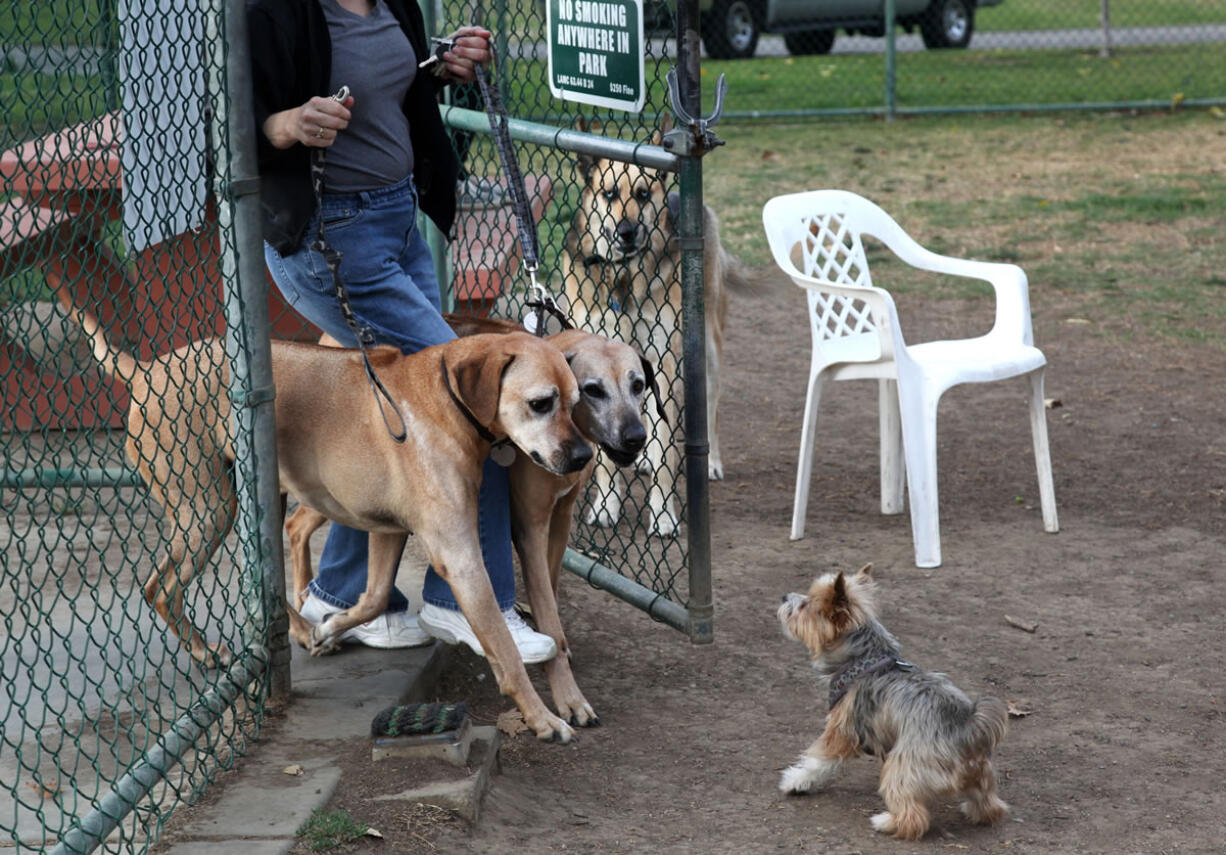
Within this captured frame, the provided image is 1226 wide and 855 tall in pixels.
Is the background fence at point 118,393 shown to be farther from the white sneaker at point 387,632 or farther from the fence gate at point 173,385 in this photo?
the white sneaker at point 387,632

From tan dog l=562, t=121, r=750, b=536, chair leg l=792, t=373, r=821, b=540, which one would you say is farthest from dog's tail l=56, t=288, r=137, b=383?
→ chair leg l=792, t=373, r=821, b=540

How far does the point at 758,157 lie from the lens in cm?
1330

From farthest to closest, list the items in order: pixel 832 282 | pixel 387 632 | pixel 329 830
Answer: pixel 832 282 < pixel 387 632 < pixel 329 830

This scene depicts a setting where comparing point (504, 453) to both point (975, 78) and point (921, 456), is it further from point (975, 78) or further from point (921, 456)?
point (975, 78)

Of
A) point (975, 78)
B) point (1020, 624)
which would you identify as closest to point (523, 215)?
point (1020, 624)

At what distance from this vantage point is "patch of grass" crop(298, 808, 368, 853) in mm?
3072

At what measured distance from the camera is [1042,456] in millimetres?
5465

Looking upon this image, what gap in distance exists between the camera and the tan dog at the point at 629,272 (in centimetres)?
534

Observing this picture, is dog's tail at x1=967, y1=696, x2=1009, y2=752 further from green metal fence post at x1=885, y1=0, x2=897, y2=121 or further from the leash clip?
green metal fence post at x1=885, y1=0, x2=897, y2=121

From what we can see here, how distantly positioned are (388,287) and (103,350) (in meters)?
0.96

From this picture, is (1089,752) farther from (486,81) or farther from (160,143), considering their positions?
(160,143)

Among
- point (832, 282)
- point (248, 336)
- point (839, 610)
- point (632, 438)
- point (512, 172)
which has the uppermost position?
point (512, 172)

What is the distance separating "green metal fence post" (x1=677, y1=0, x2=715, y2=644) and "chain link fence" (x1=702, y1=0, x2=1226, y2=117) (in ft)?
36.4

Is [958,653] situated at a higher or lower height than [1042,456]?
lower
